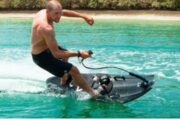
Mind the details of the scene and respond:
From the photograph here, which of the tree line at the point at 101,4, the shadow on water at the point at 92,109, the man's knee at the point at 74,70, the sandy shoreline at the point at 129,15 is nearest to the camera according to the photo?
the shadow on water at the point at 92,109

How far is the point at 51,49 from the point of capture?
8.56 metres

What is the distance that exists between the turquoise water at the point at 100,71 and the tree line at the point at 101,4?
12.8 metres

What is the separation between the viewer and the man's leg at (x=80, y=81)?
9070 millimetres

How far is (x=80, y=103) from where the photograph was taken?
31.0 ft

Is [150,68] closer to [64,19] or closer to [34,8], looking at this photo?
[64,19]

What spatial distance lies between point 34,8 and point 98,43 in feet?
68.8

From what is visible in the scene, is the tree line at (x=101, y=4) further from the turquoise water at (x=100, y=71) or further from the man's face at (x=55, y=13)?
the man's face at (x=55, y=13)

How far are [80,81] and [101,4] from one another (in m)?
31.1

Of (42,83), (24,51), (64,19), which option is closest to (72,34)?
(24,51)

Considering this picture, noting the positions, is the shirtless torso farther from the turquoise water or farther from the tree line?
the tree line

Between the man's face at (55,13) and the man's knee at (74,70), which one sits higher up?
the man's face at (55,13)

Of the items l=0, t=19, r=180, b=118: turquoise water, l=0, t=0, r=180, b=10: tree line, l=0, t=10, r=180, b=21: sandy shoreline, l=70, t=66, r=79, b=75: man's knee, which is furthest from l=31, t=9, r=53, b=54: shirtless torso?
l=0, t=0, r=180, b=10: tree line

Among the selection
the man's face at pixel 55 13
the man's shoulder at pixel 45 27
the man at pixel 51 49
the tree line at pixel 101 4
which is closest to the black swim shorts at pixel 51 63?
the man at pixel 51 49

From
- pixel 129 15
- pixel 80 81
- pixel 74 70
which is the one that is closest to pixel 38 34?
pixel 74 70
